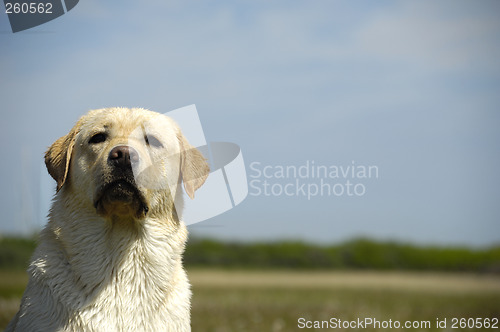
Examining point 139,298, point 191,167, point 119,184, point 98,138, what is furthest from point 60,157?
point 139,298

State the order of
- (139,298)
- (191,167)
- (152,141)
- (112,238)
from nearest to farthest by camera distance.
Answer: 1. (139,298)
2. (112,238)
3. (152,141)
4. (191,167)

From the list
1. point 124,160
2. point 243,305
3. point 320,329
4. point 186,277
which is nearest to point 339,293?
point 243,305

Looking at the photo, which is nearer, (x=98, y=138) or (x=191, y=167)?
(x=98, y=138)

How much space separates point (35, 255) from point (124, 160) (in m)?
1.13

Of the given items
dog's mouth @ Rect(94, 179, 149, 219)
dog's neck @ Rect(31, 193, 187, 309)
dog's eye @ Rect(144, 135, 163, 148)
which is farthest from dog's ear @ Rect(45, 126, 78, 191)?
dog's eye @ Rect(144, 135, 163, 148)

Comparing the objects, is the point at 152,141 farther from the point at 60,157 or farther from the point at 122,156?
the point at 60,157

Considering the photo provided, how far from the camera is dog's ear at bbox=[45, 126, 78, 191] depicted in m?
4.41

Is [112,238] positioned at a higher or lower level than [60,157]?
lower

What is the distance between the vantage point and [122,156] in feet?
13.3

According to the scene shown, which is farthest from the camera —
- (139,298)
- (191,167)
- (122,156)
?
(191,167)

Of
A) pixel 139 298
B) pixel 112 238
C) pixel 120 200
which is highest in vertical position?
pixel 120 200

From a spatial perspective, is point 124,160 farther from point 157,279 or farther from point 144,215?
point 157,279

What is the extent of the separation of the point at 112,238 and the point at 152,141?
0.86 meters

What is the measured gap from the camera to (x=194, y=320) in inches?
317
